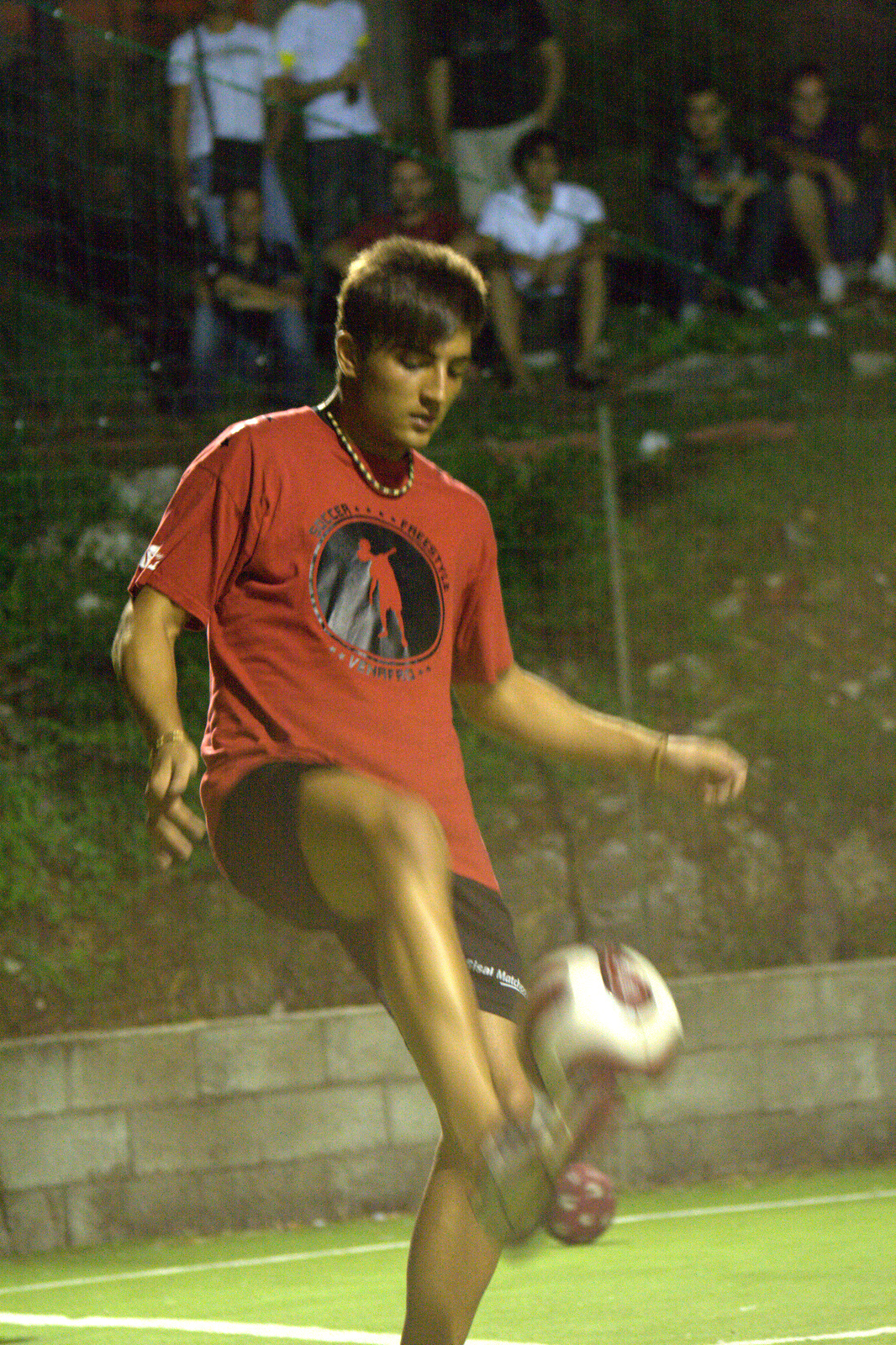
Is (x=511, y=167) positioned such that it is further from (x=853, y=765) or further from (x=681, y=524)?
(x=853, y=765)

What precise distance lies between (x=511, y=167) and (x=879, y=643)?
3599mm

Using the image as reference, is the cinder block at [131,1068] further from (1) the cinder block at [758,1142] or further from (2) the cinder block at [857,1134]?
(2) the cinder block at [857,1134]

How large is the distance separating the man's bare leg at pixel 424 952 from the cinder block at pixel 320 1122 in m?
4.56

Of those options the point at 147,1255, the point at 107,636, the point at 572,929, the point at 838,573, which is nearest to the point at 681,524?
the point at 838,573

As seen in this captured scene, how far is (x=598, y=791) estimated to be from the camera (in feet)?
30.9

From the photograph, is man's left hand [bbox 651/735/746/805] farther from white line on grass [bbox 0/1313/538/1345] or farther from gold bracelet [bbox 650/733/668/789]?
white line on grass [bbox 0/1313/538/1345]

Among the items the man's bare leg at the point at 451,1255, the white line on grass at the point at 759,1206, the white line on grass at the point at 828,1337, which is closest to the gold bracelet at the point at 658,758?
the man's bare leg at the point at 451,1255

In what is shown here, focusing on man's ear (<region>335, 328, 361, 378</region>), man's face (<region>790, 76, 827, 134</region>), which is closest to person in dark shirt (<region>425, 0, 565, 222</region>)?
man's face (<region>790, 76, 827, 134</region>)

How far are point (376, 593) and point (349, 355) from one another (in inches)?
17.9

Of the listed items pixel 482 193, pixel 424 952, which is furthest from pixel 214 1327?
pixel 482 193

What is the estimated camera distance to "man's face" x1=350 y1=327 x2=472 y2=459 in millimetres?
3691

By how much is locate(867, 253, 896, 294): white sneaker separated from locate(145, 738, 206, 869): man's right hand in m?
9.99

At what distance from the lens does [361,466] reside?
3818mm

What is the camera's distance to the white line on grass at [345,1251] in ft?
22.6
